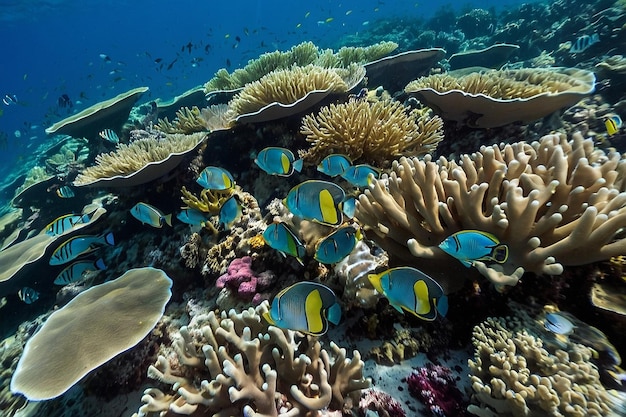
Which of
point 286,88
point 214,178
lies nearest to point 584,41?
point 286,88

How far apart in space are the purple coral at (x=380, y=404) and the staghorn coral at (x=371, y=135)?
8.48ft

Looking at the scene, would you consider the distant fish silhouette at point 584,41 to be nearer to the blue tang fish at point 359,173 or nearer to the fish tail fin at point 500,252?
the blue tang fish at point 359,173

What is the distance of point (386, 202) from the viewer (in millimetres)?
2547

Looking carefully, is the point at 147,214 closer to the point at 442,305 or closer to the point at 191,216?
the point at 191,216

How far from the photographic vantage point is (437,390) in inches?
87.7

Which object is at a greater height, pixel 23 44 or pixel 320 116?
pixel 23 44

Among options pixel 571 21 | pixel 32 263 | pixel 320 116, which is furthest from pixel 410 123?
pixel 571 21

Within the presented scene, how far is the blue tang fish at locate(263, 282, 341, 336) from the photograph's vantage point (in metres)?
1.83

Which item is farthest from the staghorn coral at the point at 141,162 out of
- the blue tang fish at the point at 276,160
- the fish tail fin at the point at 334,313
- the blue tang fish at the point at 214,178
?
the fish tail fin at the point at 334,313

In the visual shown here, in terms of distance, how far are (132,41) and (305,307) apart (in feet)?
428

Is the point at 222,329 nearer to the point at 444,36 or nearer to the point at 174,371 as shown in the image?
the point at 174,371

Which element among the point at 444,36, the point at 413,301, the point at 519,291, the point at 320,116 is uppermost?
the point at 444,36

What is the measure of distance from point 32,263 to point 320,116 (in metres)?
5.36

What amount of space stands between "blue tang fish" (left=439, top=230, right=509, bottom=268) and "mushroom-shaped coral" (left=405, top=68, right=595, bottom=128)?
2.71 m
